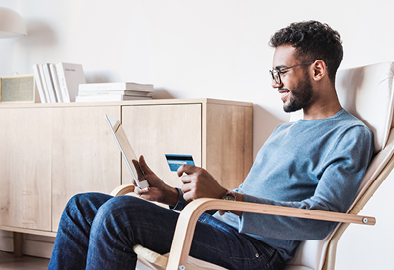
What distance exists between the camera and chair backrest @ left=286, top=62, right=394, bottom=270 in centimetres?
137

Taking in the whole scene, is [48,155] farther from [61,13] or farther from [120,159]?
[61,13]

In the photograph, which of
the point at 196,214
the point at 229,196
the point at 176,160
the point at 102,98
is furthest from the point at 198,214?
the point at 102,98

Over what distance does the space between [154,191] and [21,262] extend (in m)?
1.66

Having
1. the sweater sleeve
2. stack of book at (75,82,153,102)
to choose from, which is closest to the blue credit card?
the sweater sleeve

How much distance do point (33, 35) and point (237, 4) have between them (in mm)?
1489

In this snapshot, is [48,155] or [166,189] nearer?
[166,189]

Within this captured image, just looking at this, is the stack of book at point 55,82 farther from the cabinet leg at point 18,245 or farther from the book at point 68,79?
the cabinet leg at point 18,245

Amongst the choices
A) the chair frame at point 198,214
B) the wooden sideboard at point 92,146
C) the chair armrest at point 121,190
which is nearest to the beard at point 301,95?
the chair frame at point 198,214

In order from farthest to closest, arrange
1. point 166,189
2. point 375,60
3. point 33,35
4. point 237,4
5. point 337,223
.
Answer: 1. point 33,35
2. point 237,4
3. point 375,60
4. point 166,189
5. point 337,223

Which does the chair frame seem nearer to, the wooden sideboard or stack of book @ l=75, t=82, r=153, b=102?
the wooden sideboard

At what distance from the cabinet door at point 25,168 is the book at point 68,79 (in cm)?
19

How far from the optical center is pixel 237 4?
2.42 meters

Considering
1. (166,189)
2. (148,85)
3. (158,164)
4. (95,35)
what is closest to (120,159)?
(158,164)

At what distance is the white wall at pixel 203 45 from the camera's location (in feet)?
6.82
